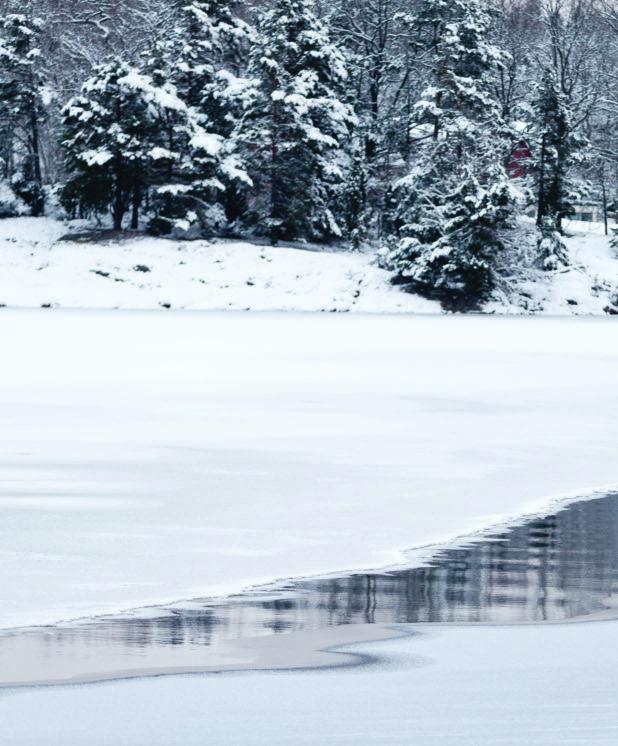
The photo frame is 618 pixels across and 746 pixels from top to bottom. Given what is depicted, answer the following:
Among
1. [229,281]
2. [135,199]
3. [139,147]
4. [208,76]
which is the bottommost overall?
[229,281]

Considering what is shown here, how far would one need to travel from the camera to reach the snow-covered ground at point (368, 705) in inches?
205

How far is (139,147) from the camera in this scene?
70.7 metres

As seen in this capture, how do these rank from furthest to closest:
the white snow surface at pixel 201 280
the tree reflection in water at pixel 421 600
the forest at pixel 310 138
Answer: the forest at pixel 310 138 → the white snow surface at pixel 201 280 → the tree reflection in water at pixel 421 600

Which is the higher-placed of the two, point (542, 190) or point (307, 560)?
point (542, 190)

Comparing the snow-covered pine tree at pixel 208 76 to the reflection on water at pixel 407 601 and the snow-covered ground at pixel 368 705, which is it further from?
the snow-covered ground at pixel 368 705

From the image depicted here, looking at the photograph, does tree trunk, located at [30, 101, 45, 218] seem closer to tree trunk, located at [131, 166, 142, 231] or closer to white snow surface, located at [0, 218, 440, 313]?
tree trunk, located at [131, 166, 142, 231]

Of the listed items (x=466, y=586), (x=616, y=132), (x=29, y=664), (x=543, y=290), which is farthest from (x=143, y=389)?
(x=616, y=132)

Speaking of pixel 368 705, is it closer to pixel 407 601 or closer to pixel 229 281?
pixel 407 601

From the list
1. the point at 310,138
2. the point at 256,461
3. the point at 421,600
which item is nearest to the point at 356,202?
the point at 310,138

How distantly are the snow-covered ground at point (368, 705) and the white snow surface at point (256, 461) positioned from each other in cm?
150

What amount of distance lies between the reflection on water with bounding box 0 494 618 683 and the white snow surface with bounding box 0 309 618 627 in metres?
0.33

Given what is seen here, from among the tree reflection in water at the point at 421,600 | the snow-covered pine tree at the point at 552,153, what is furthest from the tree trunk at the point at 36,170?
the tree reflection in water at the point at 421,600

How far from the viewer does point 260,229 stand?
2854 inches

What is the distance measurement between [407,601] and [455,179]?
61.8 m
